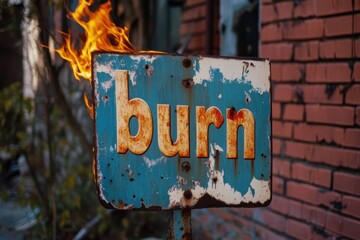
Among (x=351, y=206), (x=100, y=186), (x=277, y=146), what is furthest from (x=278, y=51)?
(x=100, y=186)

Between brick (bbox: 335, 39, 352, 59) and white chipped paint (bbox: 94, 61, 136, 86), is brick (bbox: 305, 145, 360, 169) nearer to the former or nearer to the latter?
brick (bbox: 335, 39, 352, 59)

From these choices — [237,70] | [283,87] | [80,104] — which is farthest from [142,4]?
[237,70]

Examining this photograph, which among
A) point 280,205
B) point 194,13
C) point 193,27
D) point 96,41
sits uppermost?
point 194,13

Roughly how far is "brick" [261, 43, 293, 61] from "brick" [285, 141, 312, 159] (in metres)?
0.54

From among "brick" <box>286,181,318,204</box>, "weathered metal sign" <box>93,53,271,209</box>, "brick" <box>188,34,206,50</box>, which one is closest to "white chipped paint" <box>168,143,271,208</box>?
"weathered metal sign" <box>93,53,271,209</box>

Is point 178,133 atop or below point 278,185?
atop

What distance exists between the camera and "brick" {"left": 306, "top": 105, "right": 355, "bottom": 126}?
2482 millimetres

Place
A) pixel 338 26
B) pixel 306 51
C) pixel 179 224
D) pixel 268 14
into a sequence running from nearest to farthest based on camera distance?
pixel 179 224
pixel 338 26
pixel 306 51
pixel 268 14

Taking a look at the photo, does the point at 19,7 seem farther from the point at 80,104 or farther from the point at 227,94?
the point at 227,94

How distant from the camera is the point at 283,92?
3002 millimetres

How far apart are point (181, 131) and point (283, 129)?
5.01ft

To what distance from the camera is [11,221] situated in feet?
15.7

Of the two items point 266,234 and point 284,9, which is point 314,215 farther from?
point 284,9

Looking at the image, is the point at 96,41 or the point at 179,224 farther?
the point at 96,41
